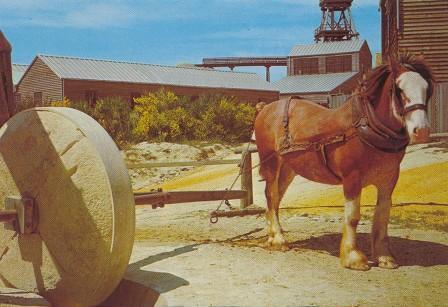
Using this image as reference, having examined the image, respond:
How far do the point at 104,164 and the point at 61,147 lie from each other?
566 mm

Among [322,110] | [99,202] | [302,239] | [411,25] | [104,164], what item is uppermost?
[411,25]

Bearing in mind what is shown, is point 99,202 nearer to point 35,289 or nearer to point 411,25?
point 35,289

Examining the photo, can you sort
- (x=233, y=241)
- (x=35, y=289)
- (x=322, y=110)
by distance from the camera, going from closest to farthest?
1. (x=35, y=289)
2. (x=322, y=110)
3. (x=233, y=241)

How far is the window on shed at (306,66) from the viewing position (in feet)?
149

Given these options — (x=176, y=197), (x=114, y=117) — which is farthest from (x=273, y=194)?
(x=114, y=117)

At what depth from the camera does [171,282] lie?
4621 mm

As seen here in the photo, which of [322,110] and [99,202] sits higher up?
[322,110]

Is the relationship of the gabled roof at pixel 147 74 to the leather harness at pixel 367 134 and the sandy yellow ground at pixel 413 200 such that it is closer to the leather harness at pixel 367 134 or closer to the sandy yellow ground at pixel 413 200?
the sandy yellow ground at pixel 413 200

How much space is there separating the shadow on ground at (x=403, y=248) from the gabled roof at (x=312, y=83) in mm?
34940

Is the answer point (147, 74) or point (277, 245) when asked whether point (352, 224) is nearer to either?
point (277, 245)

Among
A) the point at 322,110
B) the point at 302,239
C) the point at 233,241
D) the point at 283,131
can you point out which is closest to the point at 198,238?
the point at 233,241

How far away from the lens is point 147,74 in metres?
34.7

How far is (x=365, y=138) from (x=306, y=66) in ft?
137

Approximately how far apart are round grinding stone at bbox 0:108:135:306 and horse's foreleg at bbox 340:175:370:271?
1935 millimetres
